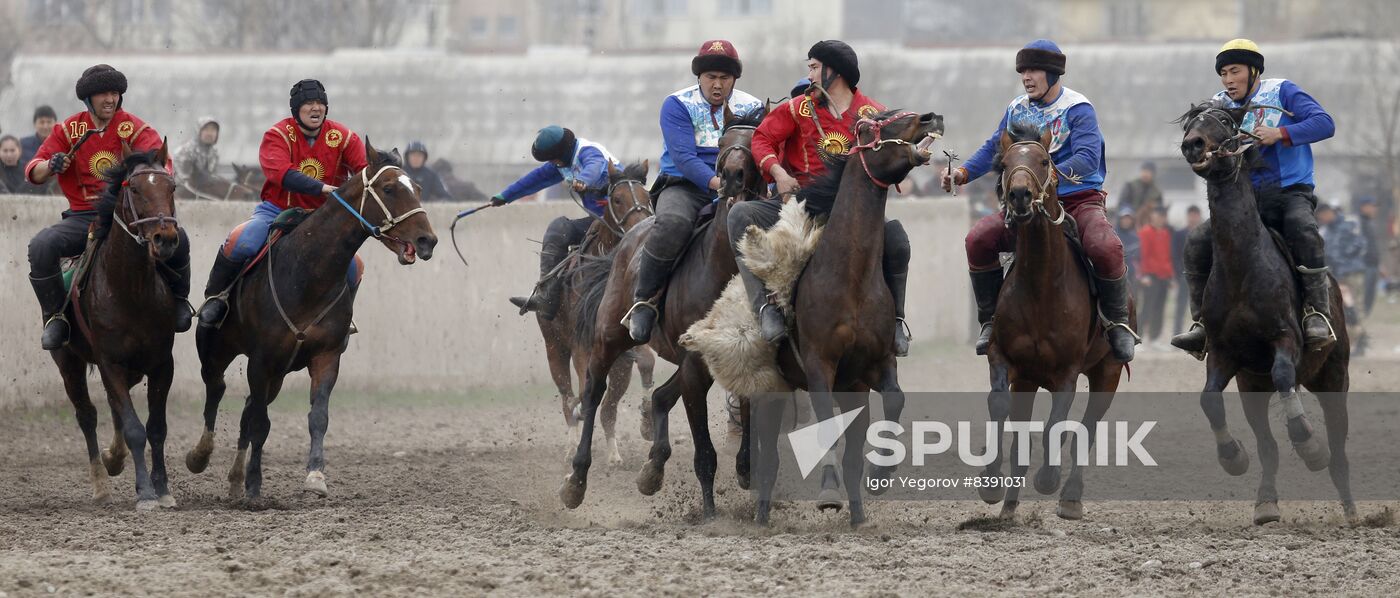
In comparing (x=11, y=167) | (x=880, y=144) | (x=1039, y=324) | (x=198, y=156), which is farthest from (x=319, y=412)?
(x=198, y=156)

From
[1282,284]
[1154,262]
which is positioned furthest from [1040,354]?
[1154,262]

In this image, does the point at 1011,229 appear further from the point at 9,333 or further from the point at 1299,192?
the point at 9,333

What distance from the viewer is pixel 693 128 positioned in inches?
374

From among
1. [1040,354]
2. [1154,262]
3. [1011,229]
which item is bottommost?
[1040,354]

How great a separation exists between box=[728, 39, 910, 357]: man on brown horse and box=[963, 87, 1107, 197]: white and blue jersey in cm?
77

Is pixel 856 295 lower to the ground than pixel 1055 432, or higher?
higher

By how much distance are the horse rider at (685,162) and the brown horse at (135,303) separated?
256 centimetres

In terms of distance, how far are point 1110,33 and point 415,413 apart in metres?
54.2

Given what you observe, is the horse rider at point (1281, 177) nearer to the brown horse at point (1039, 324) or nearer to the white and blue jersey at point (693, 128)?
the brown horse at point (1039, 324)

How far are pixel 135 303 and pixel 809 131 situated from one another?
397 cm

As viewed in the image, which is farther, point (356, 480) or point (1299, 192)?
point (356, 480)

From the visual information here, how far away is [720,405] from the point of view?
1531cm

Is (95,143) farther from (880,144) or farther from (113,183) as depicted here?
(880,144)

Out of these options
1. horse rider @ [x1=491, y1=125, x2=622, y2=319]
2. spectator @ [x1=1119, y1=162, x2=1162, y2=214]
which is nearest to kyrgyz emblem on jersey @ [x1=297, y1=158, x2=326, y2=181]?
horse rider @ [x1=491, y1=125, x2=622, y2=319]
